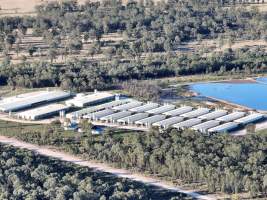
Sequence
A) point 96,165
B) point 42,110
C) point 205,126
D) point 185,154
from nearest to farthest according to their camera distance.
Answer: point 185,154 < point 96,165 < point 205,126 < point 42,110

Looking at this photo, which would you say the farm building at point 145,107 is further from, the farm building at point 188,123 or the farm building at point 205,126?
the farm building at point 205,126

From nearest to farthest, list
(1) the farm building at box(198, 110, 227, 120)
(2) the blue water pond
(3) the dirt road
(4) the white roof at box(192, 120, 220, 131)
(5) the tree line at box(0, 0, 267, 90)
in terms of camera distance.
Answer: (3) the dirt road
(4) the white roof at box(192, 120, 220, 131)
(1) the farm building at box(198, 110, 227, 120)
(2) the blue water pond
(5) the tree line at box(0, 0, 267, 90)

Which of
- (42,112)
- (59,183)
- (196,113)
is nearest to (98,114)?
(42,112)

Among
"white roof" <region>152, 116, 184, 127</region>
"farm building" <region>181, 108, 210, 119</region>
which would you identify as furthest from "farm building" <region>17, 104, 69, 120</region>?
"farm building" <region>181, 108, 210, 119</region>

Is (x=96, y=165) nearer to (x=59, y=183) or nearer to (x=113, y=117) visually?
(x=59, y=183)

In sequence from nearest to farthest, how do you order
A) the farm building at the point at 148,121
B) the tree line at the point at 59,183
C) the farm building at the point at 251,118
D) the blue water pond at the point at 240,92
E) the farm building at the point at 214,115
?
the tree line at the point at 59,183
the farm building at the point at 148,121
the farm building at the point at 251,118
the farm building at the point at 214,115
the blue water pond at the point at 240,92

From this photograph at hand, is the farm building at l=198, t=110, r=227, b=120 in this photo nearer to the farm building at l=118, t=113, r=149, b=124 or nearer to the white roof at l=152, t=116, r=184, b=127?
the white roof at l=152, t=116, r=184, b=127

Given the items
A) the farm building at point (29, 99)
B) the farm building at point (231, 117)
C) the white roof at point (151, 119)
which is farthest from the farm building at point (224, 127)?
the farm building at point (29, 99)
